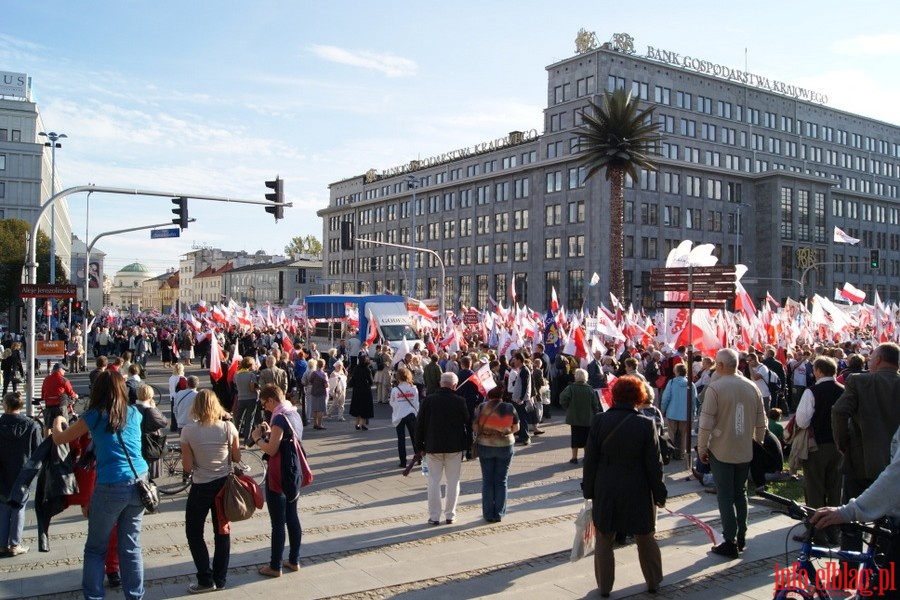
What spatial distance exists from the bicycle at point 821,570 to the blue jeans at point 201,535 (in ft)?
14.0

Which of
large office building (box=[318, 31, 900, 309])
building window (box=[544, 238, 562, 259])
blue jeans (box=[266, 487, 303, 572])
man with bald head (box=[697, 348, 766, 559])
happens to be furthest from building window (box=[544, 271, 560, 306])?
blue jeans (box=[266, 487, 303, 572])

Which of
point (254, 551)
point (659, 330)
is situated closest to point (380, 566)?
point (254, 551)

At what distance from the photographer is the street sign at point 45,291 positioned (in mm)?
14148

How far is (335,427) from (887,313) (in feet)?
79.2

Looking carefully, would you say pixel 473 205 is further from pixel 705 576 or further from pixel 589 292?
pixel 705 576

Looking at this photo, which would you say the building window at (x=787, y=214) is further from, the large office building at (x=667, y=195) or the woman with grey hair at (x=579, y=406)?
the woman with grey hair at (x=579, y=406)

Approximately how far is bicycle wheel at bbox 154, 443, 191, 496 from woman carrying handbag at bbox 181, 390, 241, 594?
4.02m

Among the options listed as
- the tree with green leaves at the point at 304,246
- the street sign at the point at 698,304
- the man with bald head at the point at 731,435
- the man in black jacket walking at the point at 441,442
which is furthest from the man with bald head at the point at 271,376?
the tree with green leaves at the point at 304,246

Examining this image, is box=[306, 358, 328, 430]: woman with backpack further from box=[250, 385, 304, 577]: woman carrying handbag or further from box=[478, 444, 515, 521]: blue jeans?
box=[250, 385, 304, 577]: woman carrying handbag

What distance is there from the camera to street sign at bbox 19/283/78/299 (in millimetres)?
14148

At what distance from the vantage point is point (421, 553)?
768 centimetres

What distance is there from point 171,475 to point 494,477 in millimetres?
5180

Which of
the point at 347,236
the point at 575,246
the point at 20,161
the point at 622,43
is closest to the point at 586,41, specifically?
the point at 622,43

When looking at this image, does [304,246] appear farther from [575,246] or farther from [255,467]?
[255,467]
